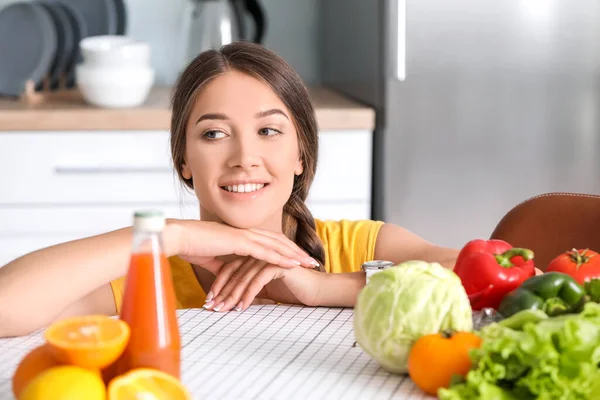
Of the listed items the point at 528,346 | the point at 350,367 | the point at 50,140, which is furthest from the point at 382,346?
the point at 50,140

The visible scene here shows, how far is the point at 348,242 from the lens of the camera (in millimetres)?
1867

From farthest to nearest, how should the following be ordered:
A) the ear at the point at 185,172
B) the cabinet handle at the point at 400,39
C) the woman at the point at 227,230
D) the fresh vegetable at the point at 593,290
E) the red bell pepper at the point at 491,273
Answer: the cabinet handle at the point at 400,39 < the ear at the point at 185,172 < the woman at the point at 227,230 < the red bell pepper at the point at 491,273 < the fresh vegetable at the point at 593,290

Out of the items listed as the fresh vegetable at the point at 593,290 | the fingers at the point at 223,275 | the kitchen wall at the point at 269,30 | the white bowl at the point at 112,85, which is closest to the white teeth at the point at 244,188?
the fingers at the point at 223,275

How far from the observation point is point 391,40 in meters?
2.54

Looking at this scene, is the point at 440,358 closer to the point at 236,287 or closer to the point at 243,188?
the point at 236,287

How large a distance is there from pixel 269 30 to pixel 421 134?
3.38ft

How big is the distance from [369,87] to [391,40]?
0.78 feet

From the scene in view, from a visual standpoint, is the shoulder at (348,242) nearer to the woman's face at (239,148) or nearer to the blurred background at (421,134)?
the woman's face at (239,148)

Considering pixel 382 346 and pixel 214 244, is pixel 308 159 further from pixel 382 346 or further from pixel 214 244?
pixel 382 346

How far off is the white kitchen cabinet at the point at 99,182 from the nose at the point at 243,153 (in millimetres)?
1148

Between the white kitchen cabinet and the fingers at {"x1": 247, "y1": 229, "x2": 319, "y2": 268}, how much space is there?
1174 mm

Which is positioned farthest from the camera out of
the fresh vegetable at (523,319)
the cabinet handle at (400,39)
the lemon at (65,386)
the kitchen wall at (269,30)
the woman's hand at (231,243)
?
the kitchen wall at (269,30)

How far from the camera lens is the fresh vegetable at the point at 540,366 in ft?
2.88

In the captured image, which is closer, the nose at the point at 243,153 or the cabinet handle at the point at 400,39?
the nose at the point at 243,153
